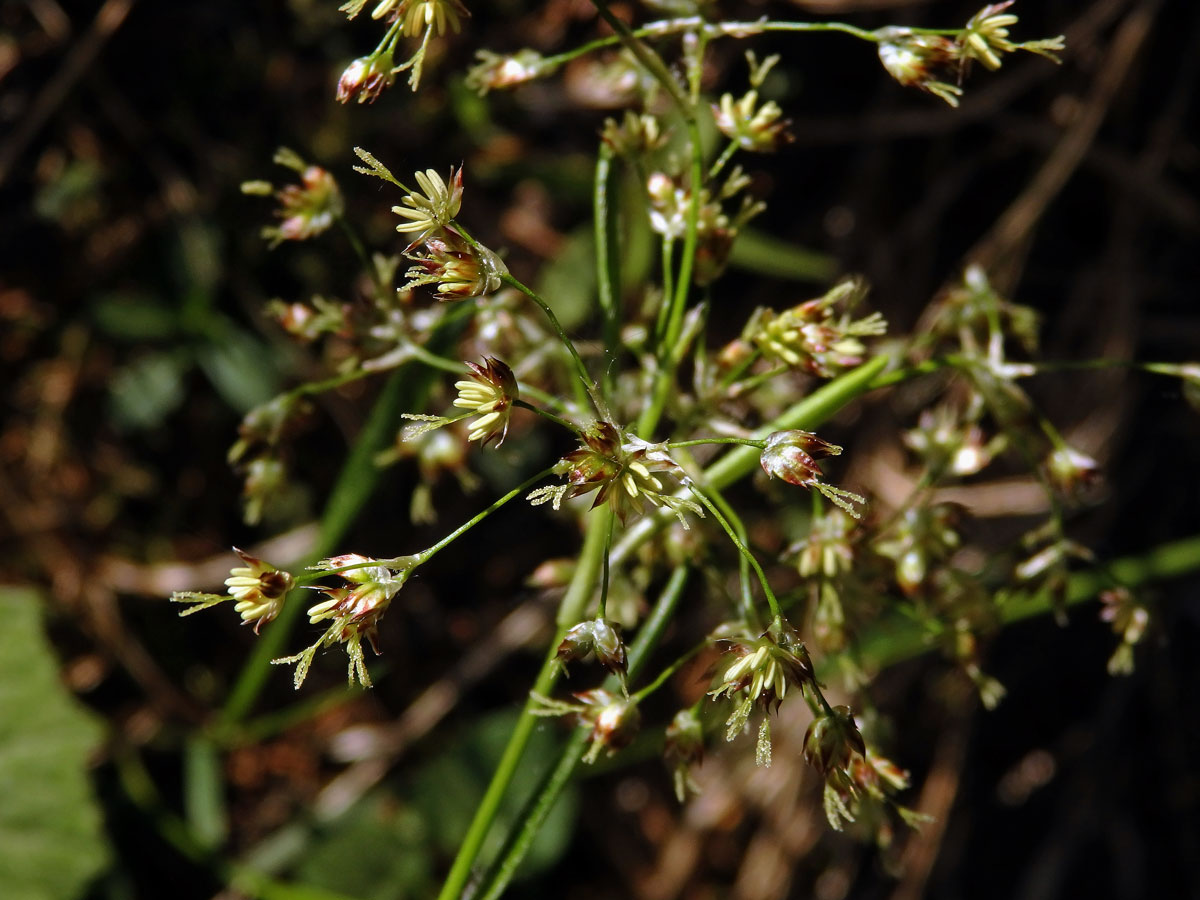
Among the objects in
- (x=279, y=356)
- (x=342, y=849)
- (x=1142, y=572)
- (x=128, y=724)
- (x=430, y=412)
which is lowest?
(x=342, y=849)

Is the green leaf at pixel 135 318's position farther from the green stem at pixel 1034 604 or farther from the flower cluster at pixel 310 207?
Result: the green stem at pixel 1034 604

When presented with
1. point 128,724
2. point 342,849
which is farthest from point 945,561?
point 128,724

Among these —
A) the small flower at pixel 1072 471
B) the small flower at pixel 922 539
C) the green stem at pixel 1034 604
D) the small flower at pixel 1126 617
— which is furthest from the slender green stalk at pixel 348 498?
the small flower at pixel 1126 617

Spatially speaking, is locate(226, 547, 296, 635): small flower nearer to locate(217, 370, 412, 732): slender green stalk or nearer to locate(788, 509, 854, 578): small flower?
locate(217, 370, 412, 732): slender green stalk

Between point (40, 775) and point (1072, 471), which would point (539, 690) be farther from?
point (40, 775)

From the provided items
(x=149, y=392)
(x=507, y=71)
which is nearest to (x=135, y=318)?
(x=149, y=392)

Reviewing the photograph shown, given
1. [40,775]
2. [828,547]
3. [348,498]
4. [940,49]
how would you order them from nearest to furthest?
[940,49] → [828,547] → [348,498] → [40,775]

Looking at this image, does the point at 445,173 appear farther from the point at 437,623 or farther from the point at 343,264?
the point at 437,623
